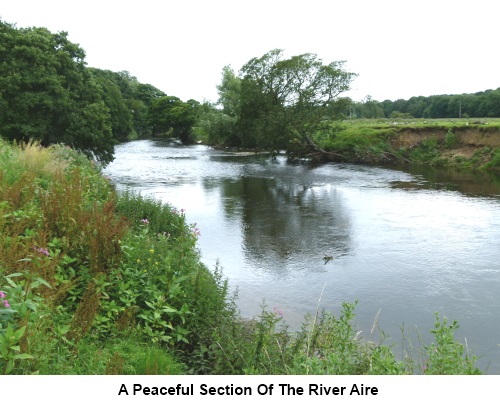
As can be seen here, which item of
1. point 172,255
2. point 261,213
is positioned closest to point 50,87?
point 261,213

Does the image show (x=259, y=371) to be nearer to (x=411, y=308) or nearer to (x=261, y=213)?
(x=411, y=308)

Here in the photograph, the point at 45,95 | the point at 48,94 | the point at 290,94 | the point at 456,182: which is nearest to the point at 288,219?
the point at 456,182

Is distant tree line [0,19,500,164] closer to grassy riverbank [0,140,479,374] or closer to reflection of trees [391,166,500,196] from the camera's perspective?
reflection of trees [391,166,500,196]

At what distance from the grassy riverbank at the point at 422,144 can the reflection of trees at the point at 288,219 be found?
14386 millimetres

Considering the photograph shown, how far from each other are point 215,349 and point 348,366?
145 cm

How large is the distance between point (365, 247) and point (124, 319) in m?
9.24

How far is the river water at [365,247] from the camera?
Result: 8672 millimetres

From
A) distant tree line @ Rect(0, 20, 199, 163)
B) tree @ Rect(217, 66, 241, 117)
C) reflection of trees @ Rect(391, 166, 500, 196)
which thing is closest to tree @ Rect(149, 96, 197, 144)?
tree @ Rect(217, 66, 241, 117)

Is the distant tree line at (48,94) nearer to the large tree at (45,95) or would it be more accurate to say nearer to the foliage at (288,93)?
the large tree at (45,95)

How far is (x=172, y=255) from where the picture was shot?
6723mm

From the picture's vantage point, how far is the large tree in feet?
84.9

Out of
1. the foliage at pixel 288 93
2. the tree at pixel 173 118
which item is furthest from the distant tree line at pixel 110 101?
the tree at pixel 173 118

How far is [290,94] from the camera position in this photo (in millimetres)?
40844

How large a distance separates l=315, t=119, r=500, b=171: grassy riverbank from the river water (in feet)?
26.9
